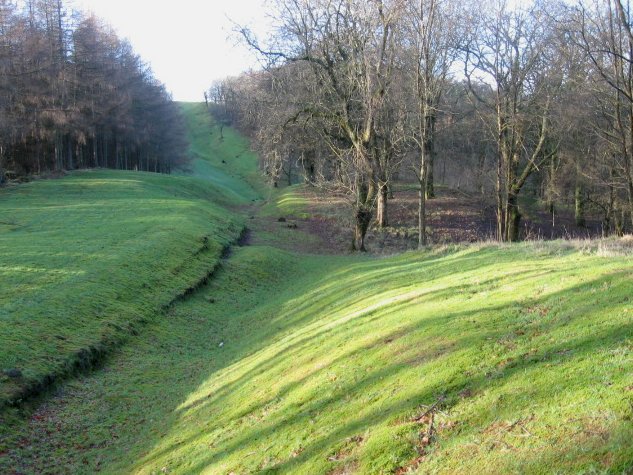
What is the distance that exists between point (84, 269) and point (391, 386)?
16.7 meters

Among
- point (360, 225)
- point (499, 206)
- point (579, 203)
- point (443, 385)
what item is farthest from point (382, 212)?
point (443, 385)

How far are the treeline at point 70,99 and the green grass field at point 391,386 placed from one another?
1566 inches

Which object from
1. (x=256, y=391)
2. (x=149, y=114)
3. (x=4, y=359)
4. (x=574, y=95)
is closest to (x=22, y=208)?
(x=4, y=359)

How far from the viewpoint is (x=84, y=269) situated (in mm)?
21438

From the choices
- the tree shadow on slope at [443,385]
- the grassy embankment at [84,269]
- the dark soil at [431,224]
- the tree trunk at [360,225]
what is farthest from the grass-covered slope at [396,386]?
the dark soil at [431,224]

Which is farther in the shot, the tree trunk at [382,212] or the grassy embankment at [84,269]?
the tree trunk at [382,212]

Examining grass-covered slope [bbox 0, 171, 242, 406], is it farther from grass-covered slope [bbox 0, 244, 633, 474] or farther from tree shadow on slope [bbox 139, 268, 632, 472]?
Result: tree shadow on slope [bbox 139, 268, 632, 472]

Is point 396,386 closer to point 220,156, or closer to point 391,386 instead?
point 391,386

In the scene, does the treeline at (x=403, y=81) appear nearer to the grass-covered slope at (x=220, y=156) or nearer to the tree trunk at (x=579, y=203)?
the tree trunk at (x=579, y=203)

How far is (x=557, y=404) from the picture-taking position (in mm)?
6156

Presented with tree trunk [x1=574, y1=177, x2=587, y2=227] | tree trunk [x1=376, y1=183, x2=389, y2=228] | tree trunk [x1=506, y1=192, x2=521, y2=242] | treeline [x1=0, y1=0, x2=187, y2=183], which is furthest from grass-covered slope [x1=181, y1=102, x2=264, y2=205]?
tree trunk [x1=506, y1=192, x2=521, y2=242]

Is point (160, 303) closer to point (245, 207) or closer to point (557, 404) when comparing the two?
point (557, 404)

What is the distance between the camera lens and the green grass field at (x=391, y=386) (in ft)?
19.7

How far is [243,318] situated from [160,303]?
3219 mm
